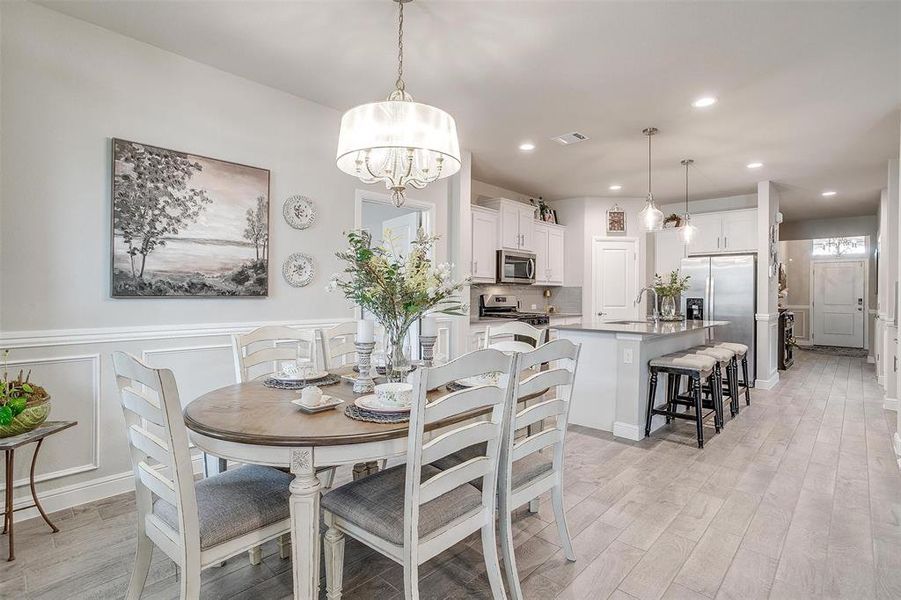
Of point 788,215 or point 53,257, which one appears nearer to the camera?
point 53,257

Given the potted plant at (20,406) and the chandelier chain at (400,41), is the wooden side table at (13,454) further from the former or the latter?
the chandelier chain at (400,41)

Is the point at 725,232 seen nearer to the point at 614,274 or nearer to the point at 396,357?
the point at 614,274

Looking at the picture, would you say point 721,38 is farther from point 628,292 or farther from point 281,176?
point 628,292

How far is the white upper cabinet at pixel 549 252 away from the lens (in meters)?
6.29

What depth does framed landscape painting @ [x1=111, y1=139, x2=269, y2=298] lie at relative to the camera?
2627 millimetres

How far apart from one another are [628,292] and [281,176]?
17.3 ft

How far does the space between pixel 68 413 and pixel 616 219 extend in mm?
6441

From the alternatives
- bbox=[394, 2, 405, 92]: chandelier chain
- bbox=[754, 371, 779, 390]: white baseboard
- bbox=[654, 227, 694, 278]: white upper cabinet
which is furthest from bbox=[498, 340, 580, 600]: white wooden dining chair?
bbox=[654, 227, 694, 278]: white upper cabinet

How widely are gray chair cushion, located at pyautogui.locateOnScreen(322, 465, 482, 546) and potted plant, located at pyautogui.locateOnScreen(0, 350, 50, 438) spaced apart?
1.58m

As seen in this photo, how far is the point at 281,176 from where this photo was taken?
11.0 feet

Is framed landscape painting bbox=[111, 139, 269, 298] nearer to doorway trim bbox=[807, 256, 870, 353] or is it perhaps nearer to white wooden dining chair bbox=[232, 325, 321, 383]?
white wooden dining chair bbox=[232, 325, 321, 383]

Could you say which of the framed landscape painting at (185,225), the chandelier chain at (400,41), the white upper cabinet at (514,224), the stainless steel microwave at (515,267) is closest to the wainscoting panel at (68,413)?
the framed landscape painting at (185,225)

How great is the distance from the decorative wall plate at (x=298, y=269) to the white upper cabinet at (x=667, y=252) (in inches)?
211

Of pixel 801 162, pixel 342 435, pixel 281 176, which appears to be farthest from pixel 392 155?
pixel 801 162
